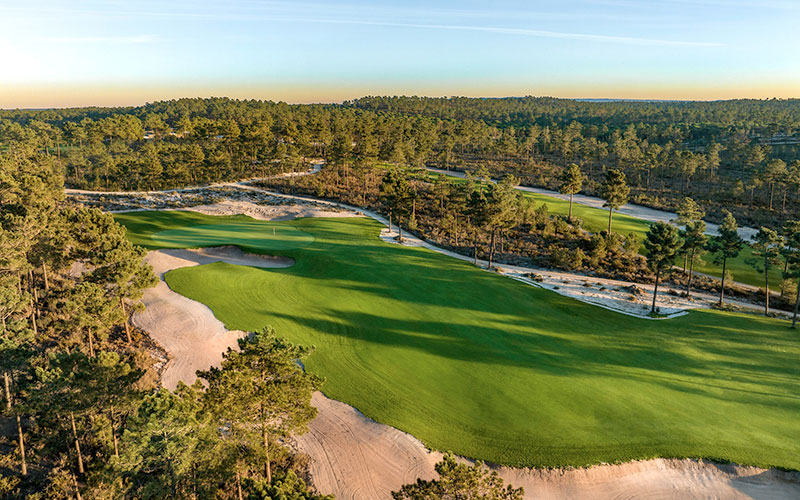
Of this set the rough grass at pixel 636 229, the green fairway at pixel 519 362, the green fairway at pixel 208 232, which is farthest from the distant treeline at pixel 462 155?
the green fairway at pixel 519 362

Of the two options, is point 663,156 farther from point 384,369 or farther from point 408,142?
point 384,369

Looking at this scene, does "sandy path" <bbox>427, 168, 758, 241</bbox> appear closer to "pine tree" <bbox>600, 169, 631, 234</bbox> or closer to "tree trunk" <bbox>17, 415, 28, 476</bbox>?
"pine tree" <bbox>600, 169, 631, 234</bbox>

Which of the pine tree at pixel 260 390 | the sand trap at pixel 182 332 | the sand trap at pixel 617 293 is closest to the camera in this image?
the pine tree at pixel 260 390

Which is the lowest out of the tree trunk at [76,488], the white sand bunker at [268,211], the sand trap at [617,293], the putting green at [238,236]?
the tree trunk at [76,488]

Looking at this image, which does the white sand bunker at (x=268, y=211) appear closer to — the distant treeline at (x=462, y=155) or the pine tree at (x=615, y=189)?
the distant treeline at (x=462, y=155)

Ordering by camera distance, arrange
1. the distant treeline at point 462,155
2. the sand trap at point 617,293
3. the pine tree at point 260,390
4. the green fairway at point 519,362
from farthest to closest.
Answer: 1. the distant treeline at point 462,155
2. the sand trap at point 617,293
3. the green fairway at point 519,362
4. the pine tree at point 260,390

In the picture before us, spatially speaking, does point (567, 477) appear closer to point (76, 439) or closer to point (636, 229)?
point (76, 439)
